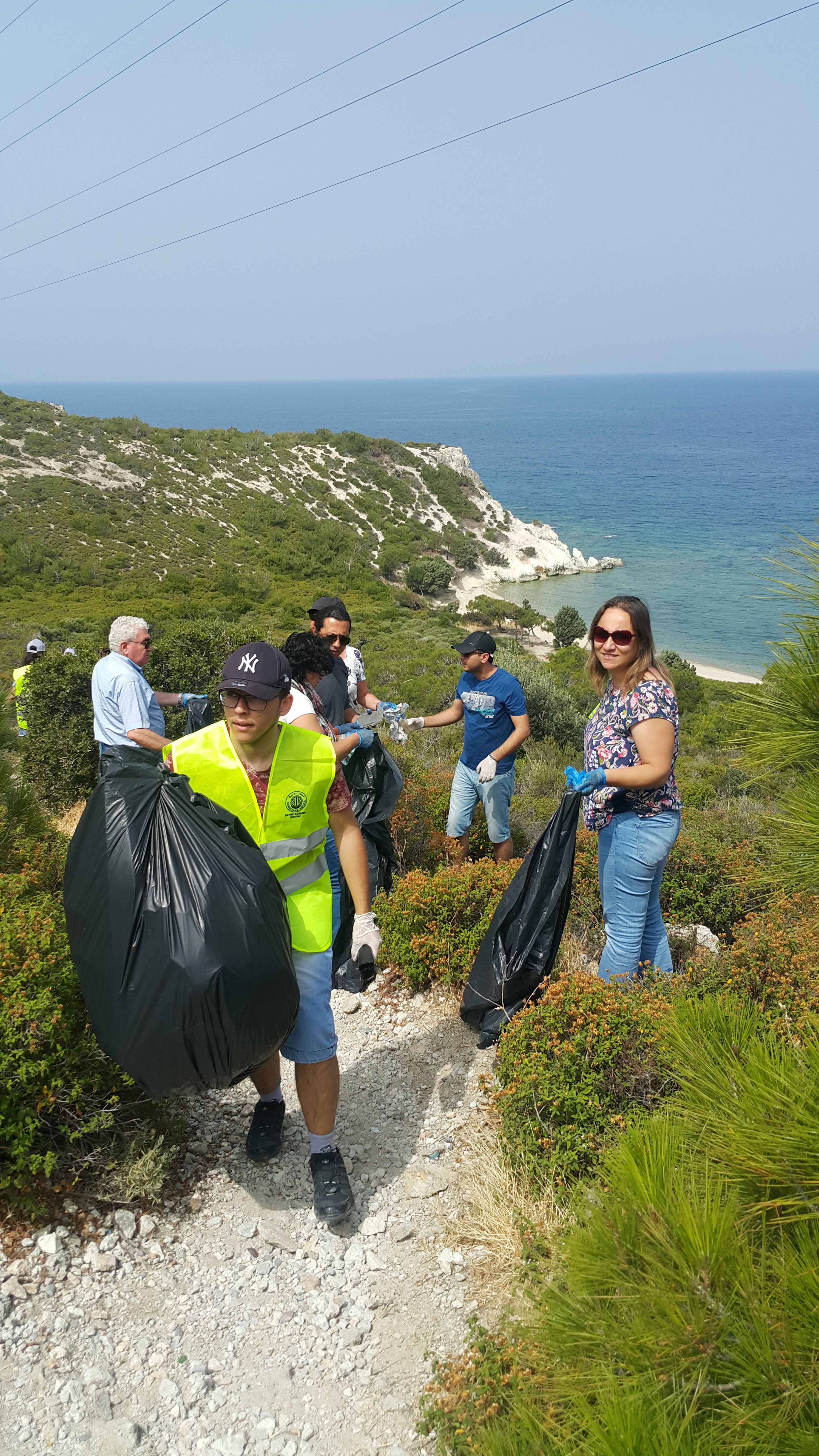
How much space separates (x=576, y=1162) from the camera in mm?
2844

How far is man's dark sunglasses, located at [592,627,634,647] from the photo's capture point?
3379 mm

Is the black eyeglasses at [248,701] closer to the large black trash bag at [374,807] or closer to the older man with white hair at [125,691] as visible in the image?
the large black trash bag at [374,807]

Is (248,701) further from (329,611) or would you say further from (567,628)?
(567,628)

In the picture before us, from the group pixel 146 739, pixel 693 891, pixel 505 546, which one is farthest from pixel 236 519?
pixel 693 891

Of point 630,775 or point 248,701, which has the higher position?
point 248,701

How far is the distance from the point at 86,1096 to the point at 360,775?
7.27ft

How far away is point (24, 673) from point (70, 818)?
4.90ft

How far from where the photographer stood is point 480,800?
5531mm

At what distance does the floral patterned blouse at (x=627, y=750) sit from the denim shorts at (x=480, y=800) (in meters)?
1.74

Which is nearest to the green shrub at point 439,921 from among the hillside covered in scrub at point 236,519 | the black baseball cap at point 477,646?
the black baseball cap at point 477,646

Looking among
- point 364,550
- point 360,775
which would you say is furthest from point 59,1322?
point 364,550

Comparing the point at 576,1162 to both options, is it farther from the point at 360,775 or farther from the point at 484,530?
the point at 484,530

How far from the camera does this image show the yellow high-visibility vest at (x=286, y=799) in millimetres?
2785

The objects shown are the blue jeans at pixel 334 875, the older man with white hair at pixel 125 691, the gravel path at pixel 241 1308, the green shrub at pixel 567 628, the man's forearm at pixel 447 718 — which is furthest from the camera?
the green shrub at pixel 567 628
